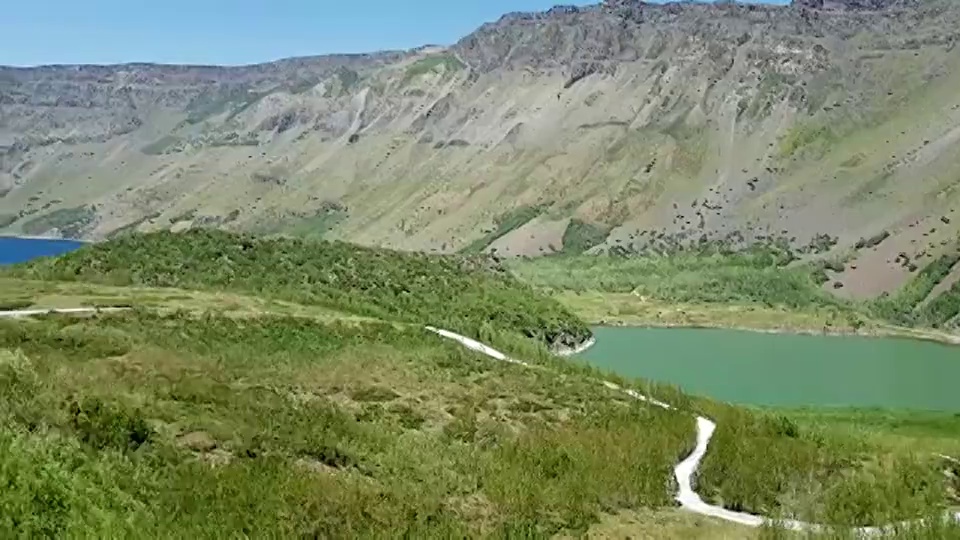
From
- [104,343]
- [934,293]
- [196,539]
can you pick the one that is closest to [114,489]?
[196,539]

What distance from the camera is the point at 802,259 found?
551 ft

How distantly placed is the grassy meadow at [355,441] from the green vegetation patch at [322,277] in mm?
9998

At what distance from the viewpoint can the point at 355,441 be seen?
107 feet

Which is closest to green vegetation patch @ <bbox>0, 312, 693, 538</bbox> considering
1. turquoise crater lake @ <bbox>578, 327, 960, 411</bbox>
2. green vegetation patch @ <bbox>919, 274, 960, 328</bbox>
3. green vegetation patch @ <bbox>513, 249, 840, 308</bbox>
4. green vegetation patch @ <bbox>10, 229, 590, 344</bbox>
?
green vegetation patch @ <bbox>10, 229, 590, 344</bbox>

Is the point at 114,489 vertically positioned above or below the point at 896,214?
below

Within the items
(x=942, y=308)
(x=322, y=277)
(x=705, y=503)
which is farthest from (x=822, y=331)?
(x=705, y=503)

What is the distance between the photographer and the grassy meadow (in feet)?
76.3

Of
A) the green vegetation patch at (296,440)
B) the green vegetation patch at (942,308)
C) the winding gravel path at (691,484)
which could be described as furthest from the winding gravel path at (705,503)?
the green vegetation patch at (942,308)

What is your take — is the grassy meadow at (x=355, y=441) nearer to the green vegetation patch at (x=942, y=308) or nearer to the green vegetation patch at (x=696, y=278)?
the green vegetation patch at (x=942, y=308)

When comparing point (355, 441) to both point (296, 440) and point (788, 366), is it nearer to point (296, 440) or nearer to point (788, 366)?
point (296, 440)

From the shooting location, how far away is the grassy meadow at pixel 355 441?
23250 mm

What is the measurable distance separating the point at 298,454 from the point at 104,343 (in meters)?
18.2

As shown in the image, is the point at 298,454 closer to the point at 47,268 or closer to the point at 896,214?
the point at 47,268

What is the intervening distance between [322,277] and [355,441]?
56.0 m
